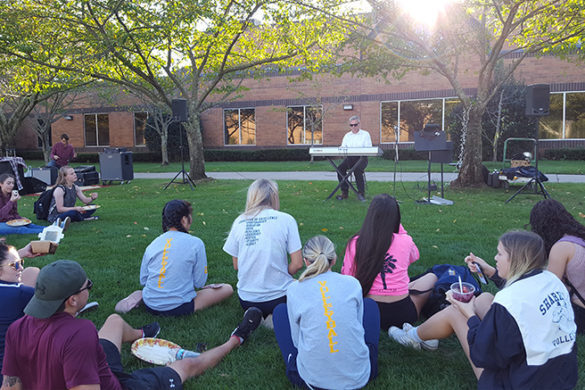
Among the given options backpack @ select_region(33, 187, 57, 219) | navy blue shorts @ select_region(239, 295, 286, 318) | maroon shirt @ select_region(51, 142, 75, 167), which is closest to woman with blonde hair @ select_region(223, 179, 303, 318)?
navy blue shorts @ select_region(239, 295, 286, 318)

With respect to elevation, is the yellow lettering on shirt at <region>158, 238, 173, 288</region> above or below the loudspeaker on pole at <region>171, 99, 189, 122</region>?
below

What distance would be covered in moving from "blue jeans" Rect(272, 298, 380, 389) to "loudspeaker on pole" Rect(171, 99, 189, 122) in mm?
10266

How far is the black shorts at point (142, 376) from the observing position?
2439mm

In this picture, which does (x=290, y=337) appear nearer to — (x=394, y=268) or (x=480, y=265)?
(x=394, y=268)

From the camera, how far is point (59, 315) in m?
2.00

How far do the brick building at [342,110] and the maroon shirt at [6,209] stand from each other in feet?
44.2

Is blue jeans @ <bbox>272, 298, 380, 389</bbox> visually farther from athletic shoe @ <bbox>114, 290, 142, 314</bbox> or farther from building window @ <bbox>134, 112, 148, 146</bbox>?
building window @ <bbox>134, 112, 148, 146</bbox>

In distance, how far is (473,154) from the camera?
438 inches

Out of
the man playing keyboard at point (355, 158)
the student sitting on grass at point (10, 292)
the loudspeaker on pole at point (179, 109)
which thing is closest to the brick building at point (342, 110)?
the loudspeaker on pole at point (179, 109)

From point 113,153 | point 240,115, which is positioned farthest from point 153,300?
point 240,115

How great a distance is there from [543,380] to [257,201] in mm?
2275

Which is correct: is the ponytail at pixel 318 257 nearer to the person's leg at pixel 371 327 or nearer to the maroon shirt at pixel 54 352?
the person's leg at pixel 371 327

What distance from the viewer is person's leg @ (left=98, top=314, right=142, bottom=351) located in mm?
2982

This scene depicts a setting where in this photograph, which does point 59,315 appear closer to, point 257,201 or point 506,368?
point 257,201
